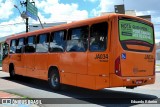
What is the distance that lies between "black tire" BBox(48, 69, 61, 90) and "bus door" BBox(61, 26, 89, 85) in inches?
28.2

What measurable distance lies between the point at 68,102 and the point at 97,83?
1.26 metres

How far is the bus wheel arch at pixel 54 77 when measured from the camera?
14.5m

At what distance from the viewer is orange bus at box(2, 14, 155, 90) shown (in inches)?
428

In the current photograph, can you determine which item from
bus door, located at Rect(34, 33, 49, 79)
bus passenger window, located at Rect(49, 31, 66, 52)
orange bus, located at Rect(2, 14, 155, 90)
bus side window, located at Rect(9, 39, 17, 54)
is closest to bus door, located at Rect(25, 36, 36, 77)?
bus door, located at Rect(34, 33, 49, 79)

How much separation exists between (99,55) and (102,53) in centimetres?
20

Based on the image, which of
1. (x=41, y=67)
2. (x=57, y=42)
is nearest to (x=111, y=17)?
(x=57, y=42)

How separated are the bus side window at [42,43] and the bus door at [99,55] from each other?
4.14m

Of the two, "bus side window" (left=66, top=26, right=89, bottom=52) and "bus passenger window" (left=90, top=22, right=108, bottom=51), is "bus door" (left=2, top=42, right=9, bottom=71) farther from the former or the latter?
"bus passenger window" (left=90, top=22, right=108, bottom=51)

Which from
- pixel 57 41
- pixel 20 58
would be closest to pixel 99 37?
pixel 57 41

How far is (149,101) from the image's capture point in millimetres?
11086

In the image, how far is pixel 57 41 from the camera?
14.4 m

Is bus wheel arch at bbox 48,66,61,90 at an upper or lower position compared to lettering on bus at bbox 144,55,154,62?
lower

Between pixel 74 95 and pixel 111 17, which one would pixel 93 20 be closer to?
pixel 111 17

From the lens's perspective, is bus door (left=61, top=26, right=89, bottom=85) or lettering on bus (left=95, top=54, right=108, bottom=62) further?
bus door (left=61, top=26, right=89, bottom=85)
